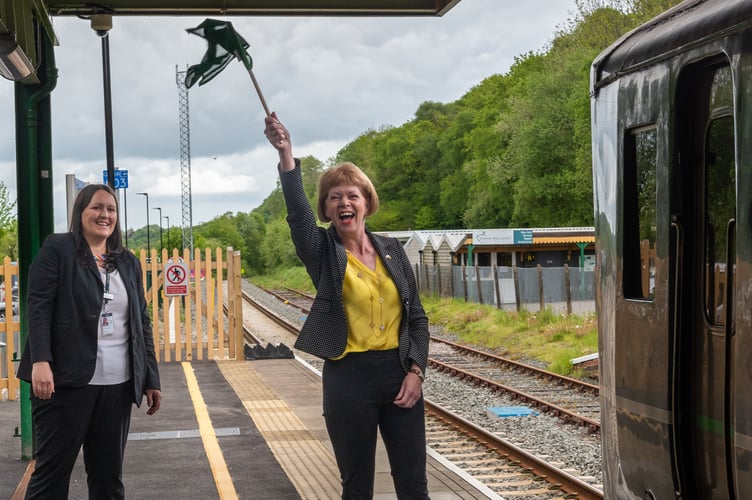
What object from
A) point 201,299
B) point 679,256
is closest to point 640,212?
point 679,256

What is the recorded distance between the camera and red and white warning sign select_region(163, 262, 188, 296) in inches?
643

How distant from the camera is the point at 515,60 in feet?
266

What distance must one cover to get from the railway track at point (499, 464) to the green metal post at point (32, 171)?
3.82 metres

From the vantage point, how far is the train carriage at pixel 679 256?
3.72 meters

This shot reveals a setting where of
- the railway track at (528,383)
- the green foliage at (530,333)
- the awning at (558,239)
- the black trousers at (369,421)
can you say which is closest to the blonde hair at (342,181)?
the black trousers at (369,421)

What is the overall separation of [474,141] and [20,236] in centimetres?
7362

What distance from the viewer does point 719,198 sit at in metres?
4.01

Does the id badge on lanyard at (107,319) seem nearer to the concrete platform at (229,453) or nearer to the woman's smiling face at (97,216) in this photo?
the woman's smiling face at (97,216)

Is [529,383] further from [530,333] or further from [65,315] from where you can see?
[65,315]

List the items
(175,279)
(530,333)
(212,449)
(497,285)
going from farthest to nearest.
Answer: (497,285) → (530,333) → (175,279) → (212,449)

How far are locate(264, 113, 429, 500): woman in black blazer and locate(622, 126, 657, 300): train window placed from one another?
0.98 meters

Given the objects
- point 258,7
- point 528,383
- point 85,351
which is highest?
point 258,7

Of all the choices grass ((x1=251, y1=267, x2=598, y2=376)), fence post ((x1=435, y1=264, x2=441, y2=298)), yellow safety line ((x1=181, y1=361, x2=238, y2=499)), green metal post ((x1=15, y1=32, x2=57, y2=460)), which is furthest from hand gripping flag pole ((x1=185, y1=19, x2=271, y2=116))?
fence post ((x1=435, y1=264, x2=441, y2=298))

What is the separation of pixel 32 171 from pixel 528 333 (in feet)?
55.9
